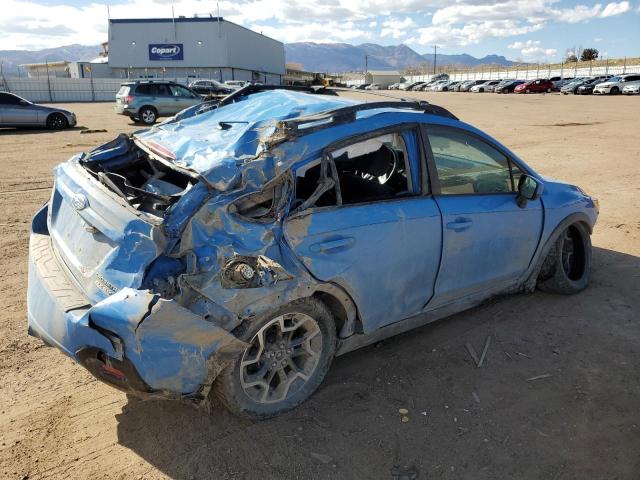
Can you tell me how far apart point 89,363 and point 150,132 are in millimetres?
2160

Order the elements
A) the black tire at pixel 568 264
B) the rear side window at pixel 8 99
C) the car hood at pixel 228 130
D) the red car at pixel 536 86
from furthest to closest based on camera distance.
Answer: the red car at pixel 536 86 < the rear side window at pixel 8 99 < the black tire at pixel 568 264 < the car hood at pixel 228 130

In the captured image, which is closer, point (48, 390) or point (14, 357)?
point (48, 390)

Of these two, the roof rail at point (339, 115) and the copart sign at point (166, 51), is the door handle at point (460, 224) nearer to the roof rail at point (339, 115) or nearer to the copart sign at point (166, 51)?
the roof rail at point (339, 115)

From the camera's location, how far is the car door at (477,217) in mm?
3588

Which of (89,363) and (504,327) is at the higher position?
(89,363)

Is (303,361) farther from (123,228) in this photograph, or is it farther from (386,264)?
(123,228)

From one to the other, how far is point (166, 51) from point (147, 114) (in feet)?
142

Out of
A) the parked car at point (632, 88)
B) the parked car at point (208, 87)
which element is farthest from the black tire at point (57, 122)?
the parked car at point (632, 88)

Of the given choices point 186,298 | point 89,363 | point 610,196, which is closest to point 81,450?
point 89,363

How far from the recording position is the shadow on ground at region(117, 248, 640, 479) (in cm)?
272

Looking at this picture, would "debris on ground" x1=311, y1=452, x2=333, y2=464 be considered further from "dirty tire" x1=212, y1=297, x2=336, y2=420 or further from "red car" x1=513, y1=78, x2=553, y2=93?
"red car" x1=513, y1=78, x2=553, y2=93

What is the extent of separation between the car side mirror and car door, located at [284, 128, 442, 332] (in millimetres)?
972

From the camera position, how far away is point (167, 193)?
333 cm

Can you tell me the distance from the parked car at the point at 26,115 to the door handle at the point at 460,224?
57.1 feet
